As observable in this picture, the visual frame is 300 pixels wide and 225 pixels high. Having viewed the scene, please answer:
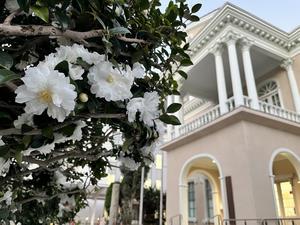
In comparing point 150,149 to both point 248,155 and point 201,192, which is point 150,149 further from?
point 201,192

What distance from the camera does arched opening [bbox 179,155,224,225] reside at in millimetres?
8962

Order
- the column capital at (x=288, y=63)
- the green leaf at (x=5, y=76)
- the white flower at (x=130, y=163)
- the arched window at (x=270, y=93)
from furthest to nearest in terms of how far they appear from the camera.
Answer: the arched window at (x=270, y=93) < the column capital at (x=288, y=63) < the white flower at (x=130, y=163) < the green leaf at (x=5, y=76)

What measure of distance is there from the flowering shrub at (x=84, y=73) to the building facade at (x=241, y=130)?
19.8 ft

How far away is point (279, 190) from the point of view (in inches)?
372

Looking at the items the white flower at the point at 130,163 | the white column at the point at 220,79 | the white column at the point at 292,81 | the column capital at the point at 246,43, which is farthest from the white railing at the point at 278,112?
the white flower at the point at 130,163

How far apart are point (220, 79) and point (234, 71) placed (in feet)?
1.97

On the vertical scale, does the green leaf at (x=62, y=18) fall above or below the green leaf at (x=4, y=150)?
above

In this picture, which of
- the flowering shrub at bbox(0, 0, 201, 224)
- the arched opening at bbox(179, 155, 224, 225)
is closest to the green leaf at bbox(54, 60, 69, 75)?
the flowering shrub at bbox(0, 0, 201, 224)

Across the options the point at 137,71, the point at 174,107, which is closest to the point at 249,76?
the point at 174,107

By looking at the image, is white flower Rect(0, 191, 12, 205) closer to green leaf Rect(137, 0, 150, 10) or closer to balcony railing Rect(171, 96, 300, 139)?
green leaf Rect(137, 0, 150, 10)

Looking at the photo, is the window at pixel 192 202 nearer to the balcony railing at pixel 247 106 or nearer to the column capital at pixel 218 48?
the balcony railing at pixel 247 106

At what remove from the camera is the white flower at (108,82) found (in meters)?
0.81

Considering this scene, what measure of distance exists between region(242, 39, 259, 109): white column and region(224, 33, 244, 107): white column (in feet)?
0.88

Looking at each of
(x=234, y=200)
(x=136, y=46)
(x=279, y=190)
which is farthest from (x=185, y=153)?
(x=136, y=46)
